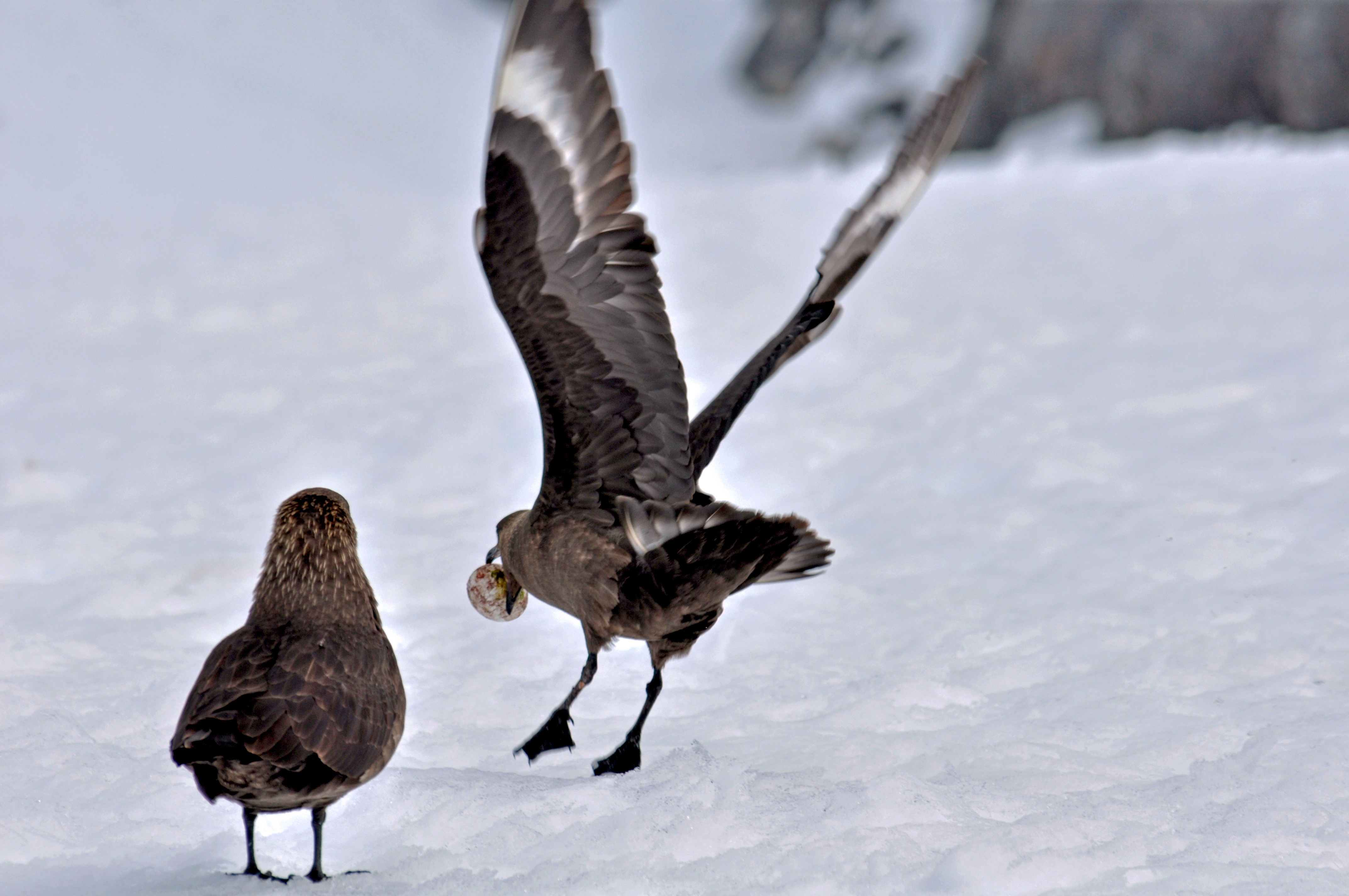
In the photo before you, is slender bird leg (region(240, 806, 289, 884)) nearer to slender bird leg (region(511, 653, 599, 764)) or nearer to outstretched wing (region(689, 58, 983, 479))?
slender bird leg (region(511, 653, 599, 764))

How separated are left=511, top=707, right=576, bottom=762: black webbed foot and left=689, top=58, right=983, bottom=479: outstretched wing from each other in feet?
2.60

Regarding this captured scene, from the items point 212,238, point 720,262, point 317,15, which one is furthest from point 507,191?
point 317,15

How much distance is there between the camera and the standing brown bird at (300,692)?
8.68 feet

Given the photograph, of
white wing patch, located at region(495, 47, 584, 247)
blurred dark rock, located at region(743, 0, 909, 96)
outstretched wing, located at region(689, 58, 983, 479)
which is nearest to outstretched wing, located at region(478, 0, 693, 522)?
white wing patch, located at region(495, 47, 584, 247)

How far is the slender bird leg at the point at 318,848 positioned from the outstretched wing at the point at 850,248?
4.77 feet

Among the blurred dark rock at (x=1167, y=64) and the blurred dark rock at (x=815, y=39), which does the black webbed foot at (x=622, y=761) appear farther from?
the blurred dark rock at (x=815, y=39)

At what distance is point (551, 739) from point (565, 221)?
1.44 m

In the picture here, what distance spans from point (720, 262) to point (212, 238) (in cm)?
367

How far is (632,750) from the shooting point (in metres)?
3.60

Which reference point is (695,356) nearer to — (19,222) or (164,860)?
(164,860)

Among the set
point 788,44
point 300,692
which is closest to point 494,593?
point 300,692

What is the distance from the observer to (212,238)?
939 cm

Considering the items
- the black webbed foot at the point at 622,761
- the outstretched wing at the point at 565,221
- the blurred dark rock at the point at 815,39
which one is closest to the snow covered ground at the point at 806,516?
the black webbed foot at the point at 622,761

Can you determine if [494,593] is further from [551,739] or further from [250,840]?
[250,840]
